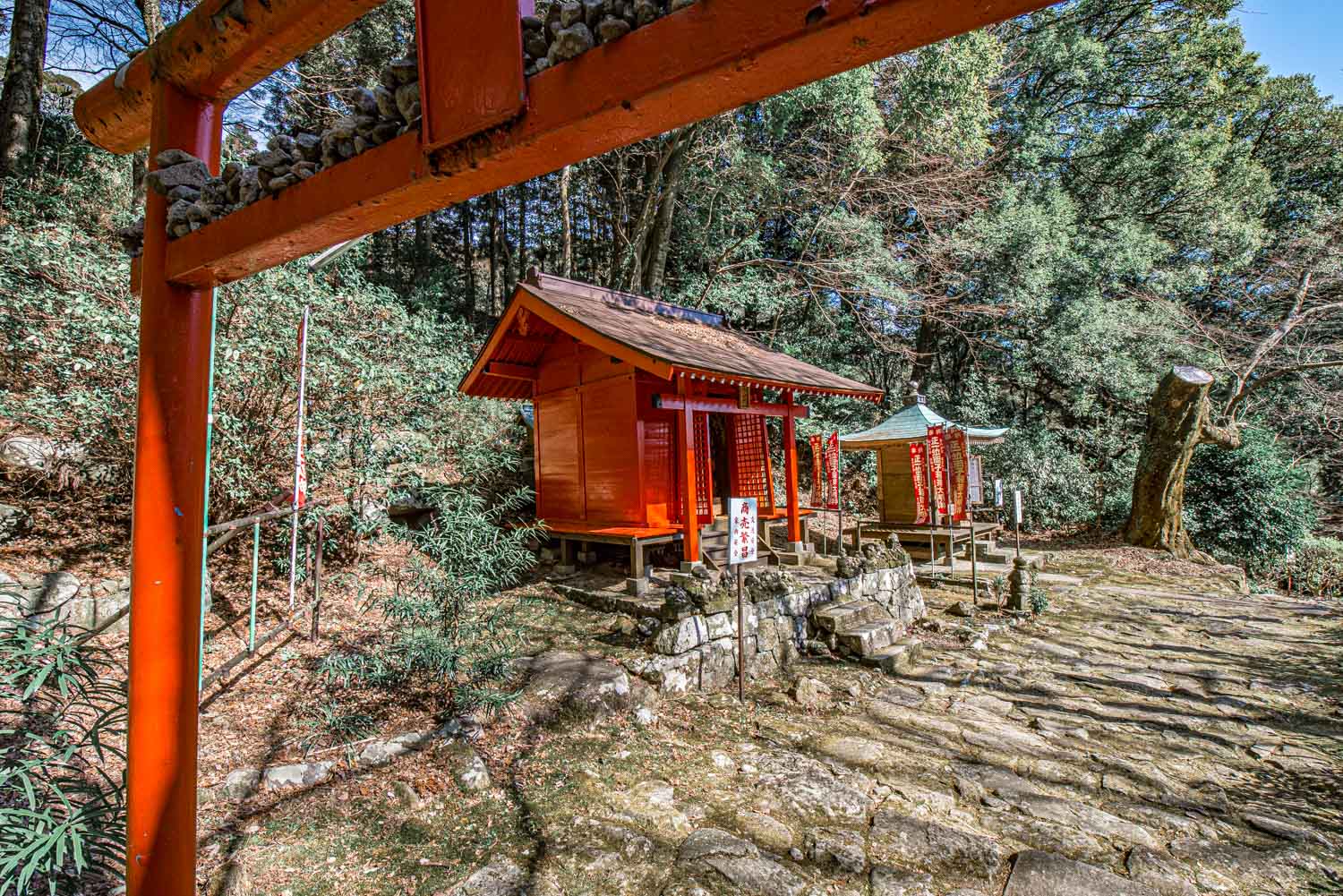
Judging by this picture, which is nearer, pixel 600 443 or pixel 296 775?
pixel 296 775

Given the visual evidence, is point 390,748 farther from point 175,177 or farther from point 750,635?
point 750,635

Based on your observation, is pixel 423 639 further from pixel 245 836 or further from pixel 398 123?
pixel 398 123

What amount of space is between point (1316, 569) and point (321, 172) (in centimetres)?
1648

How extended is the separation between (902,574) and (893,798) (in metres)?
4.29

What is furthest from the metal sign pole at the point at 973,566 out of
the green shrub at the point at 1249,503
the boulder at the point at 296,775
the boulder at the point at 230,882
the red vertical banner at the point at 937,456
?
the boulder at the point at 230,882

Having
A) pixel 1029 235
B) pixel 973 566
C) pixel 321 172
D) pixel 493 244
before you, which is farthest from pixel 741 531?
pixel 493 244

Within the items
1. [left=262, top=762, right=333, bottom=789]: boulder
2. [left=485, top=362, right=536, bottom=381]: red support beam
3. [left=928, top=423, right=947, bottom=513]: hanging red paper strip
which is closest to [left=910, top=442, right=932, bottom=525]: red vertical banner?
[left=928, top=423, right=947, bottom=513]: hanging red paper strip

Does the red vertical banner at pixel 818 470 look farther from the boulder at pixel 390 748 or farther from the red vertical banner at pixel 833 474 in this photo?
the boulder at pixel 390 748

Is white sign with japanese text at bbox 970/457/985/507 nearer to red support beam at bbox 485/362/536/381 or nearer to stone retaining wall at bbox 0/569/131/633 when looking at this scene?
red support beam at bbox 485/362/536/381

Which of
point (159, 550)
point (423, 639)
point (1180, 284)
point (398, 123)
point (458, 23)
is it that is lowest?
point (423, 639)

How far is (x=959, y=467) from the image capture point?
9164mm

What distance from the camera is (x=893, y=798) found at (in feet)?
11.1

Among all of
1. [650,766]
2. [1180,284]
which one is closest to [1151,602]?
[650,766]

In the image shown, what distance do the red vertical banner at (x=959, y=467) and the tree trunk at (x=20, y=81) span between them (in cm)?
1314
